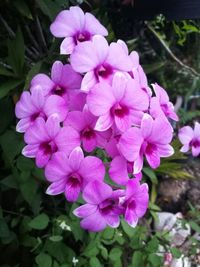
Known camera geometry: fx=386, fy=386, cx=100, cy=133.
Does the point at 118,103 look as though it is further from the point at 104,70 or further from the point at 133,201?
the point at 133,201

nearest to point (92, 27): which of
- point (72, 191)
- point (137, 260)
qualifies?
point (72, 191)

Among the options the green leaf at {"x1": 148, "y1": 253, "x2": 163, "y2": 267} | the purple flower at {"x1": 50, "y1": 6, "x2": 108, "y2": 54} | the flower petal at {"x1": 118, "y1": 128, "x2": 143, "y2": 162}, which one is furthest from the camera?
the green leaf at {"x1": 148, "y1": 253, "x2": 163, "y2": 267}

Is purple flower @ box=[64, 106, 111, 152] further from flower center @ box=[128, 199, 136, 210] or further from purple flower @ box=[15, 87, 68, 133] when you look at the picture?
flower center @ box=[128, 199, 136, 210]

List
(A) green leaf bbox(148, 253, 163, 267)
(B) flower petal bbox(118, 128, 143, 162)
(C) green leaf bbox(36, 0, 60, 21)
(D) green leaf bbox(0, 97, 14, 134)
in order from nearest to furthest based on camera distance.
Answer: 1. (B) flower petal bbox(118, 128, 143, 162)
2. (C) green leaf bbox(36, 0, 60, 21)
3. (D) green leaf bbox(0, 97, 14, 134)
4. (A) green leaf bbox(148, 253, 163, 267)

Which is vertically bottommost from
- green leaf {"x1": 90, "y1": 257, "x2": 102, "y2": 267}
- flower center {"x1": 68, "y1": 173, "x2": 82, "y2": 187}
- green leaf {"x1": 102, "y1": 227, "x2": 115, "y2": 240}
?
green leaf {"x1": 90, "y1": 257, "x2": 102, "y2": 267}

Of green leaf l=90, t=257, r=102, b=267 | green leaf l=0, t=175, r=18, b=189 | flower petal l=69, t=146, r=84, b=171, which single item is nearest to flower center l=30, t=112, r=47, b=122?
flower petal l=69, t=146, r=84, b=171

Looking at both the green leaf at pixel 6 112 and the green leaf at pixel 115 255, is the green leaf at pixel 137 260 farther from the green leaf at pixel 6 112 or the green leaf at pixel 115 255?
the green leaf at pixel 6 112

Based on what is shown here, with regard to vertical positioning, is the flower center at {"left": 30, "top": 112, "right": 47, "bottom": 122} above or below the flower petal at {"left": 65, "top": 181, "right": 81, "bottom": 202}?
above
